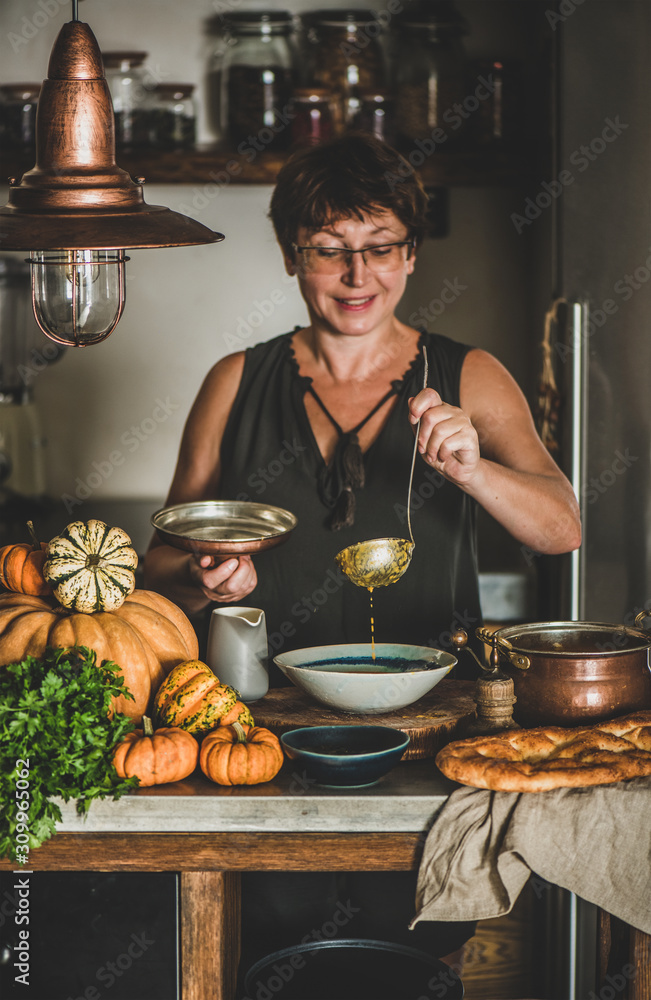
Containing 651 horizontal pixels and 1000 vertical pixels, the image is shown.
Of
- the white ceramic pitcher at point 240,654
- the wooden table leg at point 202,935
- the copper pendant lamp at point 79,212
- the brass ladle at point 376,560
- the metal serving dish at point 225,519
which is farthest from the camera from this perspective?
the metal serving dish at point 225,519

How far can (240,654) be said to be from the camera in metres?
1.63

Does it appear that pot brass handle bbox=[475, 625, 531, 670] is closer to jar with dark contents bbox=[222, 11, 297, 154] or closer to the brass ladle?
the brass ladle

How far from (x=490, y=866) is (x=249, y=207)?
2709 millimetres

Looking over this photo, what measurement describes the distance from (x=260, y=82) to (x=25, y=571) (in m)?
2.10

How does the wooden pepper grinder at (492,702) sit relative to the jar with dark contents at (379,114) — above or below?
below

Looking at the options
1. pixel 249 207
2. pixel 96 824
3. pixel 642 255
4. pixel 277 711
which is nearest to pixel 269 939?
pixel 277 711

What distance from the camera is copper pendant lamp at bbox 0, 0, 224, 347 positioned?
127cm

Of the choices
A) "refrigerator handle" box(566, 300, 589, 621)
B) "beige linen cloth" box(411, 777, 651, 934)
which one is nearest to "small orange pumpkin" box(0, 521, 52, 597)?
"beige linen cloth" box(411, 777, 651, 934)

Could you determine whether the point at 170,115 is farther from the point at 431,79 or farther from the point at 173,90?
the point at 431,79

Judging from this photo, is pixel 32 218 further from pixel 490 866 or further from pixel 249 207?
pixel 249 207

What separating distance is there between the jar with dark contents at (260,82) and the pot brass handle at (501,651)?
2141 mm

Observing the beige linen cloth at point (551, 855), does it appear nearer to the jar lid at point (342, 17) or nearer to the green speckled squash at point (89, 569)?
the green speckled squash at point (89, 569)

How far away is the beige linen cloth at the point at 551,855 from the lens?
4.24 ft

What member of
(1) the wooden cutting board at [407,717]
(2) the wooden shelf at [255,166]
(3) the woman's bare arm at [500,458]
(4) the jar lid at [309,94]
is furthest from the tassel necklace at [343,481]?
(4) the jar lid at [309,94]
